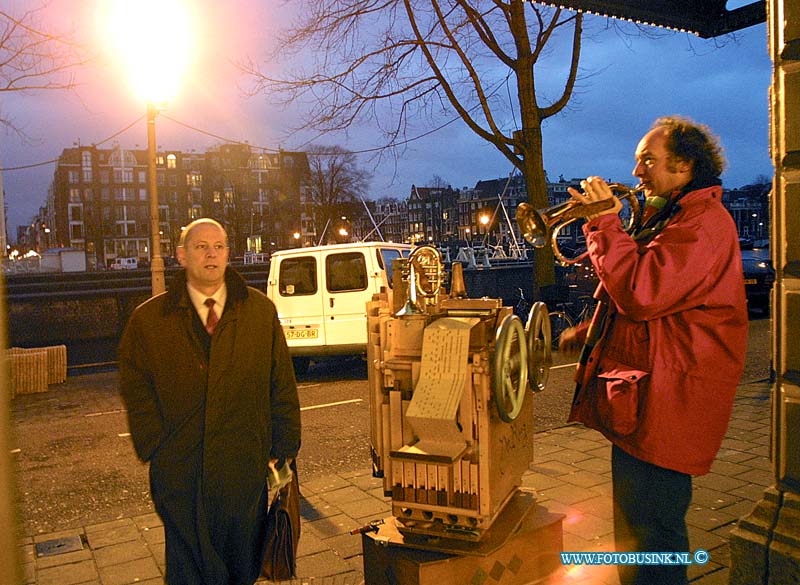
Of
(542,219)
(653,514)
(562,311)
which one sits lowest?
(653,514)

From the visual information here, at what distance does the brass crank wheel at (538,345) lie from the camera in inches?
140

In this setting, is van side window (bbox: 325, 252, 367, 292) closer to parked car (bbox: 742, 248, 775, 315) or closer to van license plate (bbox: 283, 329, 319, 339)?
van license plate (bbox: 283, 329, 319, 339)

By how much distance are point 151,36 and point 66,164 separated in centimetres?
9536

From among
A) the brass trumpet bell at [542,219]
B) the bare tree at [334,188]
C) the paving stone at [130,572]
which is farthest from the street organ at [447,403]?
the bare tree at [334,188]

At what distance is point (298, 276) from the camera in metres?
11.4

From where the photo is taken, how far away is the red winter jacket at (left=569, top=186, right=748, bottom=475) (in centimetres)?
249

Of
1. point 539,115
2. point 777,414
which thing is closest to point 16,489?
point 777,414

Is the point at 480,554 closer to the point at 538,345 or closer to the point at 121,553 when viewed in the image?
the point at 538,345

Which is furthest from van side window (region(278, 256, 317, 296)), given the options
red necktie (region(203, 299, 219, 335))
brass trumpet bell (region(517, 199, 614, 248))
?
red necktie (region(203, 299, 219, 335))

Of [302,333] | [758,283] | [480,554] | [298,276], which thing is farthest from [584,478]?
[758,283]

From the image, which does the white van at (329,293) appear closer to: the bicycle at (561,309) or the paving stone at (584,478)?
the bicycle at (561,309)

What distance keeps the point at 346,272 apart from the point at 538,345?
7.67 m

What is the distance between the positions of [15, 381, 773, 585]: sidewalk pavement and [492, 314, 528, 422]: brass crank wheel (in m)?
1.06

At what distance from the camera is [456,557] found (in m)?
3.04
